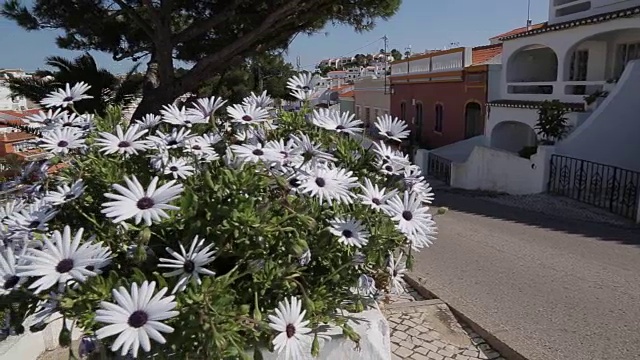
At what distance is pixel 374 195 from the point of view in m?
1.56

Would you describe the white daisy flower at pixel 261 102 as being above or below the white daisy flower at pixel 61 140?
above

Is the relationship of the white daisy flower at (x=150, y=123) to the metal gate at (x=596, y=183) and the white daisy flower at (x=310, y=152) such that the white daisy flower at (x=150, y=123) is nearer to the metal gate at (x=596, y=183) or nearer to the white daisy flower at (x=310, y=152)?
the white daisy flower at (x=310, y=152)

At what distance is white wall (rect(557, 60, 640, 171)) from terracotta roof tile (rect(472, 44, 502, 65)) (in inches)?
277

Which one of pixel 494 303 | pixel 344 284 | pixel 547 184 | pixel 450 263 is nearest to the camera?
pixel 344 284

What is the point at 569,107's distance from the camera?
36.5ft

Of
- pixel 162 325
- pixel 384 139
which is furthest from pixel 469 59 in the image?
pixel 162 325

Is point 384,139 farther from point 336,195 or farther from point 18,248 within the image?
point 18,248

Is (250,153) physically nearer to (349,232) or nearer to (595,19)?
(349,232)

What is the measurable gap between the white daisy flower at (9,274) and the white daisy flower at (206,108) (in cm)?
83

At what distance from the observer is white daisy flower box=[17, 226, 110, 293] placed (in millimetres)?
1145

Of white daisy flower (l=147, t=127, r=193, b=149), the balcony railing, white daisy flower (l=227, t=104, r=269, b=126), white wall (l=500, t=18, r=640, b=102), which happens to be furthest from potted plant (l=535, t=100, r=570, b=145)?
white daisy flower (l=147, t=127, r=193, b=149)

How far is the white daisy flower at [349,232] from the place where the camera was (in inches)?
54.8

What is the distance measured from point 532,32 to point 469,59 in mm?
3250

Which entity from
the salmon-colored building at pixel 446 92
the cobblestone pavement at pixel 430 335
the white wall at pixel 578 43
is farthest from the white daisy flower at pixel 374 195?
the salmon-colored building at pixel 446 92
